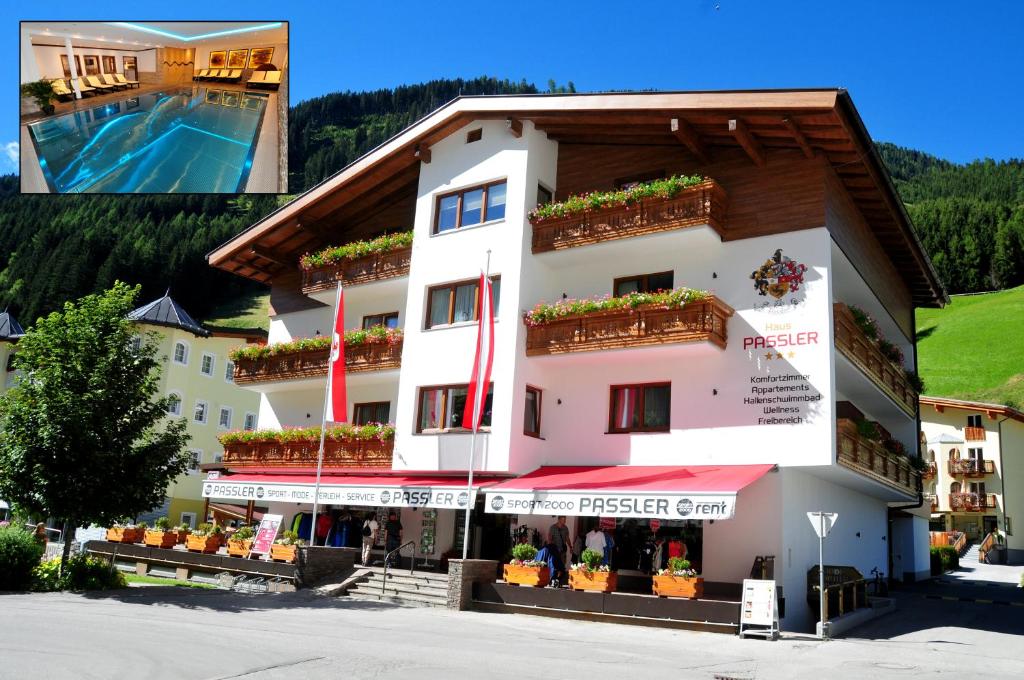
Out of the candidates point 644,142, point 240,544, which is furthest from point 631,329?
point 240,544

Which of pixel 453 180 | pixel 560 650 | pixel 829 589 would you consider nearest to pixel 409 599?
pixel 560 650

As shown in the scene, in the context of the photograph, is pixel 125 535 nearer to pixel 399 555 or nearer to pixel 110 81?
pixel 399 555

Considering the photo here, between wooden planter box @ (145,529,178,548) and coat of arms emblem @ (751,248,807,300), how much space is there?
1969cm

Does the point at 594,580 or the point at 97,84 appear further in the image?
the point at 97,84

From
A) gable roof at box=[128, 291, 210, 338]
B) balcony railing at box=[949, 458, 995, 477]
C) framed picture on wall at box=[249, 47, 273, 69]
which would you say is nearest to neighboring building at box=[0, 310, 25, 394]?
gable roof at box=[128, 291, 210, 338]

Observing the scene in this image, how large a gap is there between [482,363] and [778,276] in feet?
26.4

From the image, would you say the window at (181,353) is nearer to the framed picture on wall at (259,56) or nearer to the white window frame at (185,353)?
the white window frame at (185,353)

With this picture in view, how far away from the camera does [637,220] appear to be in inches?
894

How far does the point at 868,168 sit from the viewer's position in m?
22.2

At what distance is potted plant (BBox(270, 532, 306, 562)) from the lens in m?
23.8

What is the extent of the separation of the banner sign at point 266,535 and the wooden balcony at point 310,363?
5468 millimetres

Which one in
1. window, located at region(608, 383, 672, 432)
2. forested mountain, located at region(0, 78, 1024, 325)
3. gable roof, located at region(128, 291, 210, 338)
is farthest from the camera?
forested mountain, located at region(0, 78, 1024, 325)

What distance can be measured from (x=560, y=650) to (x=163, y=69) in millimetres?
17768

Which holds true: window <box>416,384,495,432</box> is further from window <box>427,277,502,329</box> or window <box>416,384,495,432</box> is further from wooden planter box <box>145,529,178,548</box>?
wooden planter box <box>145,529,178,548</box>
